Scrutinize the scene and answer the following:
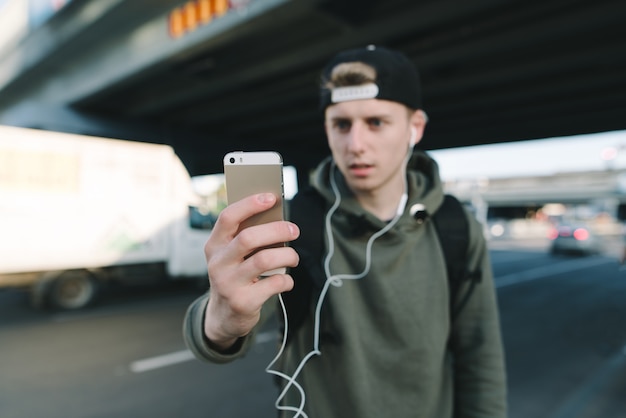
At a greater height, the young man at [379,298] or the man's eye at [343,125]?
the man's eye at [343,125]

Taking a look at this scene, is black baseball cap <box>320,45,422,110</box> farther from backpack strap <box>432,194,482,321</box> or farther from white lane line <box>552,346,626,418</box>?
white lane line <box>552,346,626,418</box>

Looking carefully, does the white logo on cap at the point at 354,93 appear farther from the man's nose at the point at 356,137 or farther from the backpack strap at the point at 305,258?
the backpack strap at the point at 305,258

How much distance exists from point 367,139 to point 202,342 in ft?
2.65

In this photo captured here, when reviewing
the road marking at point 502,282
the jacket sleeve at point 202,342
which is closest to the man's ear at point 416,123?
the jacket sleeve at point 202,342

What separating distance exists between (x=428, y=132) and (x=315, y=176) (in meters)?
10.8

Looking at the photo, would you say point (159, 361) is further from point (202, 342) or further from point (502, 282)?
point (502, 282)

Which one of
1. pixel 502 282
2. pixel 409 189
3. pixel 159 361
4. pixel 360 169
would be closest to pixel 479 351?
pixel 409 189

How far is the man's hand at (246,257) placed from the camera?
0.73 metres

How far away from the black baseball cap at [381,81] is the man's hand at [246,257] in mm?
671

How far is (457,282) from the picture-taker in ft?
4.24

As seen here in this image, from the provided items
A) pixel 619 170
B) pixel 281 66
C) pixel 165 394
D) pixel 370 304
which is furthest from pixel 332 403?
pixel 619 170

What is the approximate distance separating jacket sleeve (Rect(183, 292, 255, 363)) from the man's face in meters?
0.63

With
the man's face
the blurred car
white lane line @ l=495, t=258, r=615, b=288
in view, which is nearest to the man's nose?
the man's face

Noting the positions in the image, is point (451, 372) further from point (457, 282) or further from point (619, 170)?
point (619, 170)
